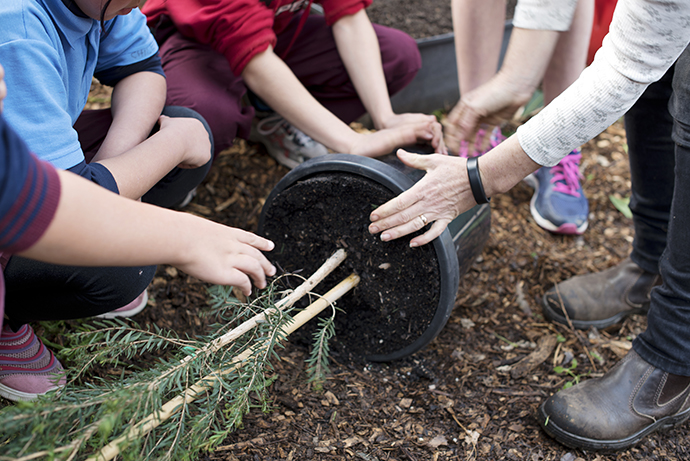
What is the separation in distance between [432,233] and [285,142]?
1.30 m

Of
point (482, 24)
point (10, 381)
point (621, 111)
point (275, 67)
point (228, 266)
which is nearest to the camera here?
point (228, 266)

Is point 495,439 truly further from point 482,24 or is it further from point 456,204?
point 482,24

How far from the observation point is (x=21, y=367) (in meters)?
1.30

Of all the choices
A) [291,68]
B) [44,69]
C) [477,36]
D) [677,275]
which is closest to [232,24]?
[291,68]

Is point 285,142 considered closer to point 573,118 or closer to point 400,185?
point 400,185

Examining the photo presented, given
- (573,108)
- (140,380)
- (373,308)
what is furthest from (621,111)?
(140,380)

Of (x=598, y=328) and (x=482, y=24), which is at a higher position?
(x=482, y=24)

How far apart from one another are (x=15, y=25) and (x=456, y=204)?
1087mm

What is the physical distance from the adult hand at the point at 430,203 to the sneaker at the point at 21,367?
98cm

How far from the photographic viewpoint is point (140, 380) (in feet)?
3.34

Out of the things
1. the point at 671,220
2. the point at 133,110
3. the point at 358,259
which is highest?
the point at 133,110

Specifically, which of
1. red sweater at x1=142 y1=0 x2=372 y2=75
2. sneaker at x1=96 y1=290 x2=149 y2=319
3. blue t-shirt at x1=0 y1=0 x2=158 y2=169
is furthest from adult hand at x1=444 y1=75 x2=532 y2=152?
sneaker at x1=96 y1=290 x2=149 y2=319

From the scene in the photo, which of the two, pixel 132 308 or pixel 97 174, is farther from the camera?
pixel 132 308

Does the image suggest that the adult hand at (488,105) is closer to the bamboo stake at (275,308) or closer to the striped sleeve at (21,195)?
the bamboo stake at (275,308)
